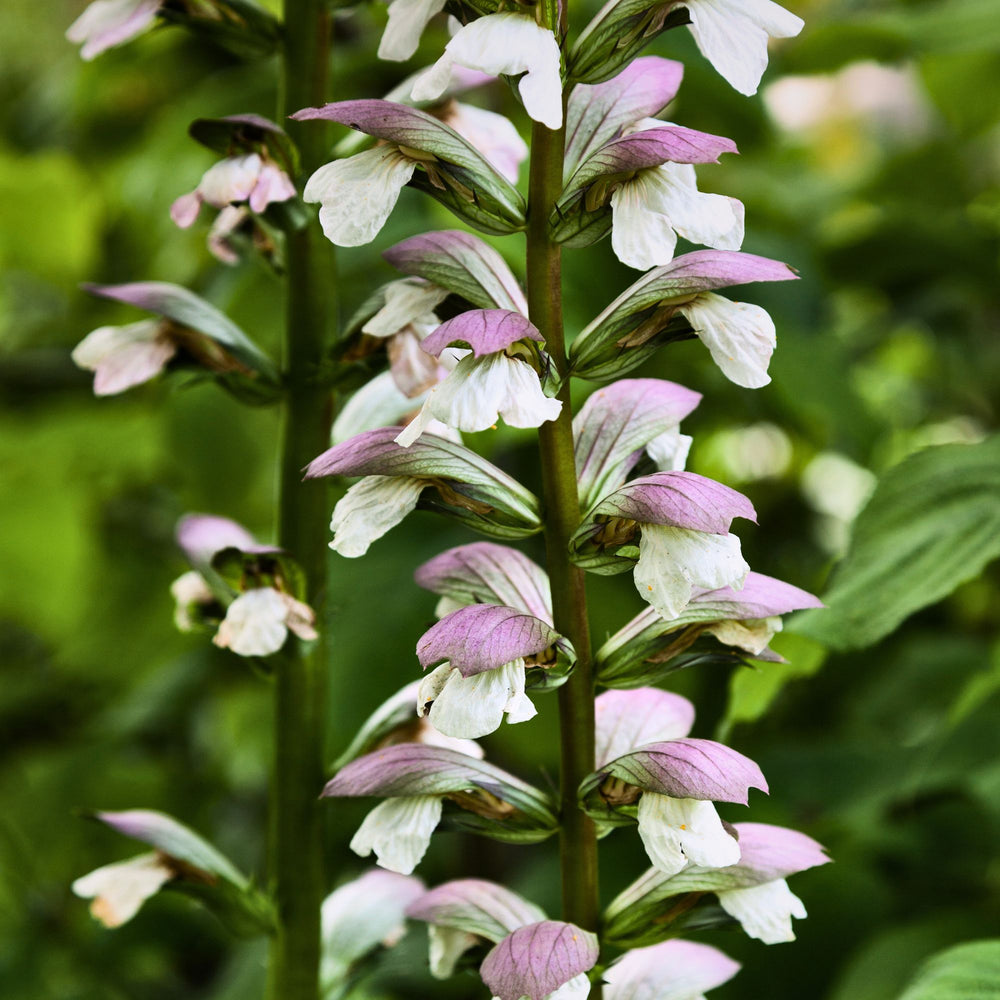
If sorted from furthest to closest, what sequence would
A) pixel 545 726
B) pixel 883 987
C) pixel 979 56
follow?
pixel 979 56
pixel 545 726
pixel 883 987

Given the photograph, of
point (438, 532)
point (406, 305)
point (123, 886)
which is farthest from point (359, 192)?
point (438, 532)

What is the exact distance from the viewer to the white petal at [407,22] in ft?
1.15

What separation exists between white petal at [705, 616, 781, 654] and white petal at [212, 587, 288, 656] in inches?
6.0

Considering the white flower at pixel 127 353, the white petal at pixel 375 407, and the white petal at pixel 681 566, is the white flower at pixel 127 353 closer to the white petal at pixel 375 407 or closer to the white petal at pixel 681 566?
the white petal at pixel 375 407

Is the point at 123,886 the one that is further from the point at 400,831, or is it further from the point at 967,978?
the point at 967,978

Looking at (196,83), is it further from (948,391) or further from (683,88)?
(948,391)

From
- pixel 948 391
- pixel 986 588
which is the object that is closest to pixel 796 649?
pixel 986 588

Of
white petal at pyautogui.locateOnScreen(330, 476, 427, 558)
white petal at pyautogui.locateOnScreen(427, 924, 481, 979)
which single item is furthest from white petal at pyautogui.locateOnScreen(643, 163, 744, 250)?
white petal at pyautogui.locateOnScreen(427, 924, 481, 979)

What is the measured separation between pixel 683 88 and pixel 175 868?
625mm

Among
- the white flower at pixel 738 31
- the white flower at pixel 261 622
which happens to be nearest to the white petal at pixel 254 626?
the white flower at pixel 261 622

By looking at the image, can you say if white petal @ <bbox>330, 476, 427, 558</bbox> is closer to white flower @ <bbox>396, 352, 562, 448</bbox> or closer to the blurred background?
white flower @ <bbox>396, 352, 562, 448</bbox>

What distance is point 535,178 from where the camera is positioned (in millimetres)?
332

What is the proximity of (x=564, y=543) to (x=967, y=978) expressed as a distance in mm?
214

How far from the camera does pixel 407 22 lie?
355 millimetres
